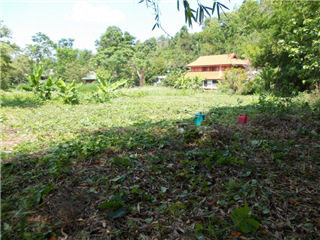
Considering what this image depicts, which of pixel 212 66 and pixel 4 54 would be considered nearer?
pixel 4 54

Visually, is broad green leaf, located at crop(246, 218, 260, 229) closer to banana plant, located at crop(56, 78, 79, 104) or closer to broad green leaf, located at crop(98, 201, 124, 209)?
broad green leaf, located at crop(98, 201, 124, 209)

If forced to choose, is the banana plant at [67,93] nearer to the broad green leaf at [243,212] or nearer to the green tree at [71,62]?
the broad green leaf at [243,212]

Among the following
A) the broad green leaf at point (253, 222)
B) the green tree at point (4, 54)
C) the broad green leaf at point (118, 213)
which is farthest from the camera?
the green tree at point (4, 54)

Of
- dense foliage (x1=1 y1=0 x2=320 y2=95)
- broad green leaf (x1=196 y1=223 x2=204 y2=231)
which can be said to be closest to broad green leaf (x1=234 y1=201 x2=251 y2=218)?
broad green leaf (x1=196 y1=223 x2=204 y2=231)

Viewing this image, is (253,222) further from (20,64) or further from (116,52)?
(116,52)

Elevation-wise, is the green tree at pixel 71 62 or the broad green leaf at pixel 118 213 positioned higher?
the green tree at pixel 71 62

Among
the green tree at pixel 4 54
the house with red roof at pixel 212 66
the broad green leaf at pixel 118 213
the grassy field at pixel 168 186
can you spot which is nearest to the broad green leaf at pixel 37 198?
the grassy field at pixel 168 186

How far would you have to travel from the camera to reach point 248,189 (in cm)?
247

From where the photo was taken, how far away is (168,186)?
2666 mm

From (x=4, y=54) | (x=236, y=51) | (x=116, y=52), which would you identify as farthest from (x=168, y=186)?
(x=236, y=51)

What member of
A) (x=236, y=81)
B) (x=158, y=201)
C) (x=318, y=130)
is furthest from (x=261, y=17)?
(x=158, y=201)

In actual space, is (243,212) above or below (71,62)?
below

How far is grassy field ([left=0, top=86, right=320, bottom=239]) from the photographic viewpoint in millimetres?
1962

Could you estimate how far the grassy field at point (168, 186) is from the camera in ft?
6.44
